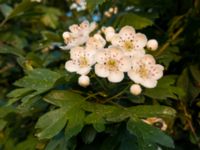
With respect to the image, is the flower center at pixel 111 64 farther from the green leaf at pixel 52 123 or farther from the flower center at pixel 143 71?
the green leaf at pixel 52 123

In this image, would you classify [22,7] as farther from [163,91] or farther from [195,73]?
[163,91]

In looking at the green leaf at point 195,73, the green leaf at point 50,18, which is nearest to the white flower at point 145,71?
the green leaf at point 195,73

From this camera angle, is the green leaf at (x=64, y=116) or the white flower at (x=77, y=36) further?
the white flower at (x=77, y=36)

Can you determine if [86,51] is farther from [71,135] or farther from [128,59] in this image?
[71,135]

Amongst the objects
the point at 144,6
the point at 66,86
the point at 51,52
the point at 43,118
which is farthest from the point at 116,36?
the point at 51,52

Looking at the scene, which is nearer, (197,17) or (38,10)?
(197,17)

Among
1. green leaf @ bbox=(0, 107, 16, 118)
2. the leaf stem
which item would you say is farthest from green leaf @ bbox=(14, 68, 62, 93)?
the leaf stem

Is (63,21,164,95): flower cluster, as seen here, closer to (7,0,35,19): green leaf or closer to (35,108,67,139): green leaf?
(35,108,67,139): green leaf
